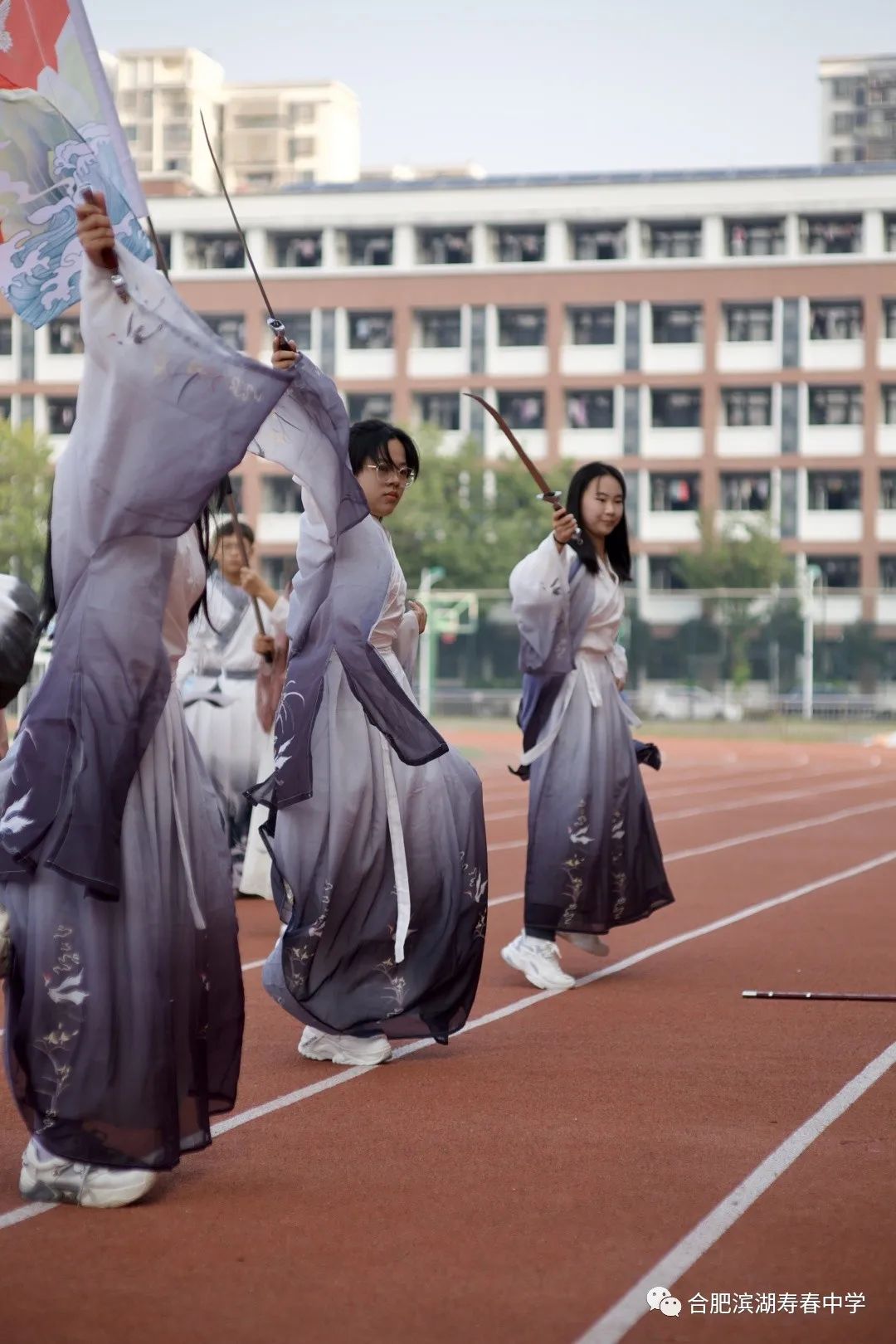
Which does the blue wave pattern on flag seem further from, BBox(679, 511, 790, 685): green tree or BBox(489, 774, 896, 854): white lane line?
BBox(679, 511, 790, 685): green tree

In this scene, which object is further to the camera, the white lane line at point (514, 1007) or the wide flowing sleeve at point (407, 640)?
the wide flowing sleeve at point (407, 640)

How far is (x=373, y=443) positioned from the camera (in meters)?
6.09

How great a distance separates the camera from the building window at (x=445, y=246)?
5250 centimetres

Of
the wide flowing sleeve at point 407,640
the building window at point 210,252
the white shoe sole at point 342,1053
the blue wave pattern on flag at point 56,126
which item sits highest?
the building window at point 210,252

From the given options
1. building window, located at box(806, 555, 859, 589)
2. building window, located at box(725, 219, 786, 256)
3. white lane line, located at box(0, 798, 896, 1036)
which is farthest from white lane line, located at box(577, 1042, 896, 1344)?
building window, located at box(725, 219, 786, 256)

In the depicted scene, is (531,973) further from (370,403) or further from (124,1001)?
(370,403)

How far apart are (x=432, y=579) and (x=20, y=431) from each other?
32.1 feet

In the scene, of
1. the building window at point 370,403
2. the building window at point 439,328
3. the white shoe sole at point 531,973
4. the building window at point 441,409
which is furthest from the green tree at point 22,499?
the white shoe sole at point 531,973

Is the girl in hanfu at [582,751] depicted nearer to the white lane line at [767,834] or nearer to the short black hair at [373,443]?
the short black hair at [373,443]

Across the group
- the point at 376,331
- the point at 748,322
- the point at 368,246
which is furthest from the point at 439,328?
the point at 748,322

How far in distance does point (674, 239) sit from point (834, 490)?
7.70m

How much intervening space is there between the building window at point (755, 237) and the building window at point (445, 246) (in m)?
6.67

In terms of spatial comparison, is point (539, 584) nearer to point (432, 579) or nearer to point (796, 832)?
point (796, 832)

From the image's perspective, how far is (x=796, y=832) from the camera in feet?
50.8
